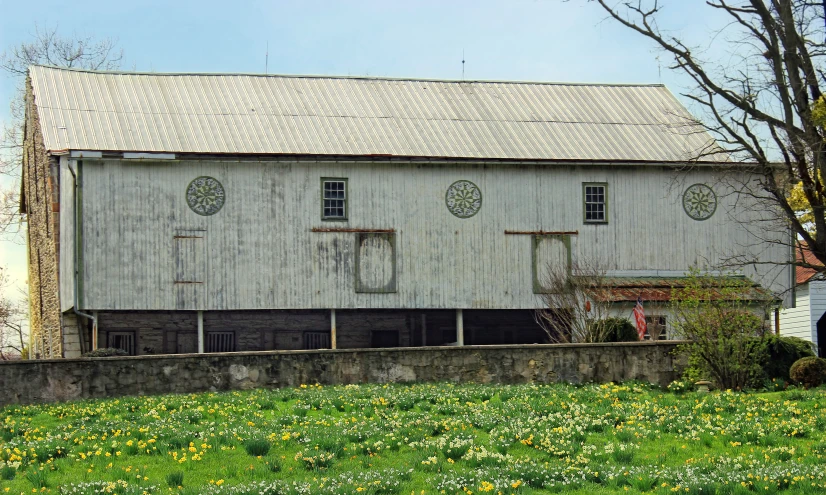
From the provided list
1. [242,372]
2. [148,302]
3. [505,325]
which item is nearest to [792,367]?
[242,372]

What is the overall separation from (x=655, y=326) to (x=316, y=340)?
1117 cm

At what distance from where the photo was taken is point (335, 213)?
113ft

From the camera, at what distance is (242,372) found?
22766 mm

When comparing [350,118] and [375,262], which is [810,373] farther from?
[350,118]

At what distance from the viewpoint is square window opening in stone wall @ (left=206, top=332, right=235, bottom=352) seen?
119ft

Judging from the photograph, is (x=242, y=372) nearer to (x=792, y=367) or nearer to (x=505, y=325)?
(x=792, y=367)

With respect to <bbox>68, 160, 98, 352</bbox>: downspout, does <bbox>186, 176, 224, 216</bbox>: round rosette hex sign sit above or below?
A: above

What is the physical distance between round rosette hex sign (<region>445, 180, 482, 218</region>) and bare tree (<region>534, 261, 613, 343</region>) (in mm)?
3054

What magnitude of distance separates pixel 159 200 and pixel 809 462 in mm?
23554

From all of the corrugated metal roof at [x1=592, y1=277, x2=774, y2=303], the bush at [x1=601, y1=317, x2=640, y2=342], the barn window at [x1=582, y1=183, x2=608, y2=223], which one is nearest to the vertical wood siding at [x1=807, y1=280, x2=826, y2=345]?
the corrugated metal roof at [x1=592, y1=277, x2=774, y2=303]

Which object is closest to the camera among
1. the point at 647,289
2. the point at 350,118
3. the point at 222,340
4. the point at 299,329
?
the point at 647,289

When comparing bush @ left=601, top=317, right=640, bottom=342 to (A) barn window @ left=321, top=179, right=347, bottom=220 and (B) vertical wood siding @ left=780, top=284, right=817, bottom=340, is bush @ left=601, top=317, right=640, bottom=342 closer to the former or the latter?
(A) barn window @ left=321, top=179, right=347, bottom=220

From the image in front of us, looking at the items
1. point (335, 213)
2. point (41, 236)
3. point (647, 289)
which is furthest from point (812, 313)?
point (41, 236)

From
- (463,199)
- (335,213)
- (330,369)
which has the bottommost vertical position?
(330,369)
